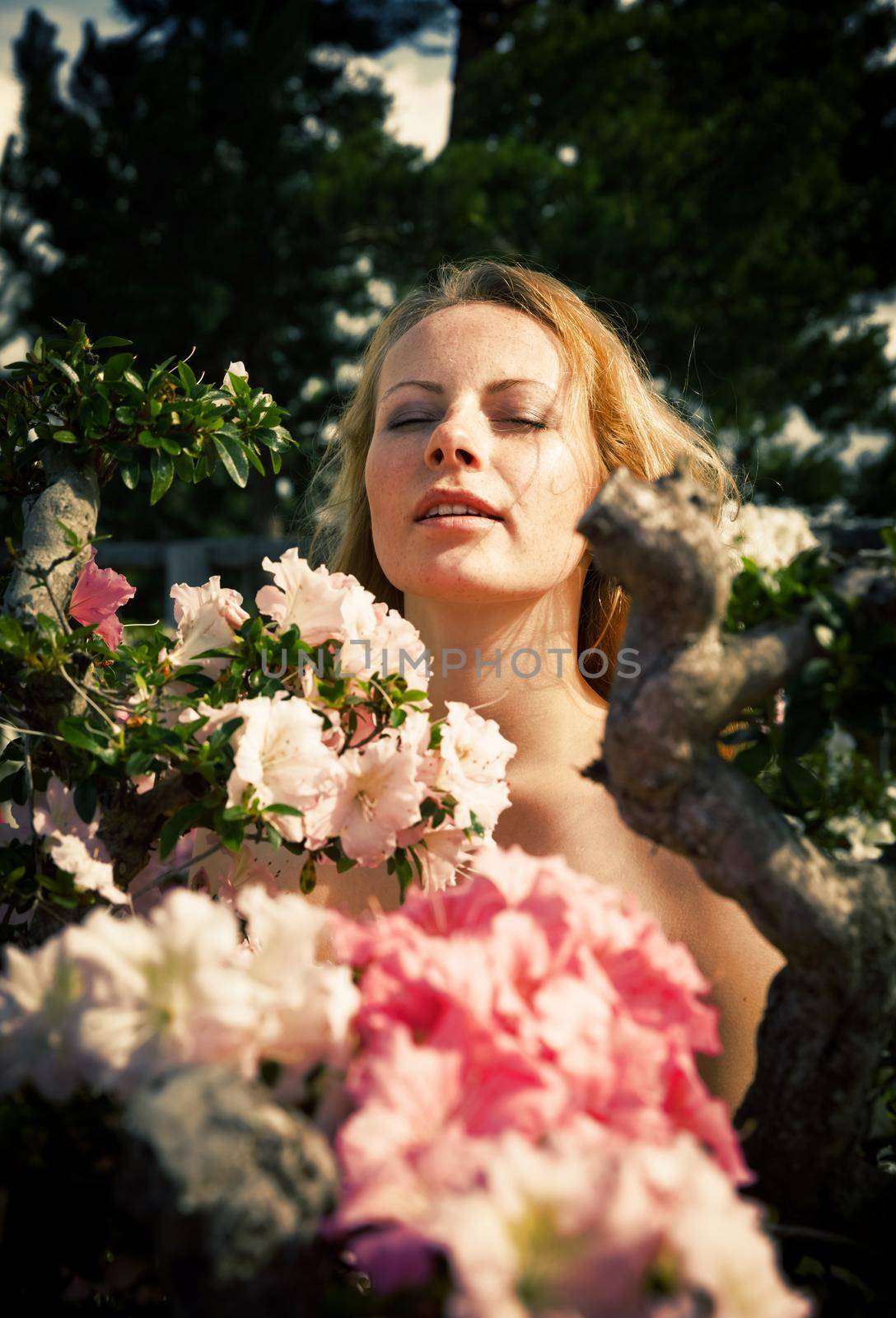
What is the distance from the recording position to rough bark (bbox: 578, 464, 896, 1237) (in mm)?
872

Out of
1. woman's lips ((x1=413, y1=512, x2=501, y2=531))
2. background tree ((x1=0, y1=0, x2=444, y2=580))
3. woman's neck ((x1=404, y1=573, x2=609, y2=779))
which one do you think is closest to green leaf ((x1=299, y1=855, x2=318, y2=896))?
woman's lips ((x1=413, y1=512, x2=501, y2=531))

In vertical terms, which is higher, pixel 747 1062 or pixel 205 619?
→ pixel 205 619

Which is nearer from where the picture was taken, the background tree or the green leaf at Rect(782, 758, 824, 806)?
the green leaf at Rect(782, 758, 824, 806)

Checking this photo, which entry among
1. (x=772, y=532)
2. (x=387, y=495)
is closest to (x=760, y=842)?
(x=387, y=495)

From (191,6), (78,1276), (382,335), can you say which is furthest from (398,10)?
(78,1276)

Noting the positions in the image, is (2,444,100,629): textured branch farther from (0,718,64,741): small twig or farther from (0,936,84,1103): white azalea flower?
(0,936,84,1103): white azalea flower

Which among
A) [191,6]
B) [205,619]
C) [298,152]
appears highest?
[205,619]

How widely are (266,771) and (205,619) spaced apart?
298 mm

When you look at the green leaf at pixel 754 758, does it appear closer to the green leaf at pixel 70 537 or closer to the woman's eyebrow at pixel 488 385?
the green leaf at pixel 70 537

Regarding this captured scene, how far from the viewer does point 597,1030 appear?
2.58 feet

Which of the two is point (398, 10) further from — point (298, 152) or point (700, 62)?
point (700, 62)

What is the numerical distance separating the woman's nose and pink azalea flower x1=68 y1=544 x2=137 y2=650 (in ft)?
2.25

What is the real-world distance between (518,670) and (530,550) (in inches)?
14.0

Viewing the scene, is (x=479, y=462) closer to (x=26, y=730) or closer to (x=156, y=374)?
(x=156, y=374)
